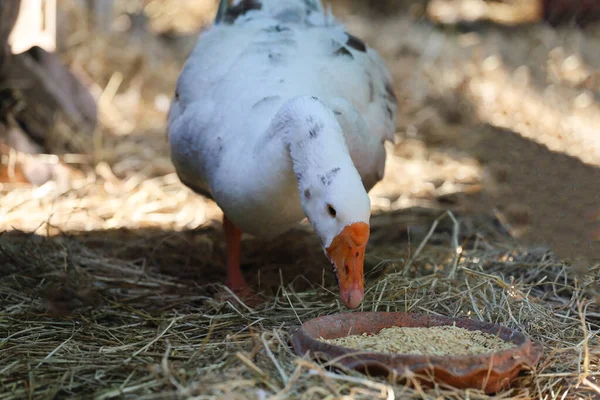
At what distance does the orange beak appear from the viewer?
9.20ft

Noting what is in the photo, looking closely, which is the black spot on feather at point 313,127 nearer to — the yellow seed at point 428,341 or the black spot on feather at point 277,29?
the yellow seed at point 428,341

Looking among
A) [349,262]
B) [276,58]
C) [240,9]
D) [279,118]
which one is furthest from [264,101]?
[240,9]

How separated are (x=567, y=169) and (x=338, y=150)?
7.63 ft

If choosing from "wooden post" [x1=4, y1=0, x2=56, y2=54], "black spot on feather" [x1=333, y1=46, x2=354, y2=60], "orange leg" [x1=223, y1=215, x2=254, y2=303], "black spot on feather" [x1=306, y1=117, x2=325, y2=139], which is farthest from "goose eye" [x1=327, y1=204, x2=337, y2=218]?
"wooden post" [x1=4, y1=0, x2=56, y2=54]

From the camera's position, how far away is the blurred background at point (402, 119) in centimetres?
498

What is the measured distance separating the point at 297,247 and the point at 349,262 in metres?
1.92

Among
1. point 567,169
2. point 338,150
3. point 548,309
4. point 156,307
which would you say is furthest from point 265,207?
point 567,169

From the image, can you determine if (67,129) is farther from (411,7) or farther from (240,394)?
(411,7)

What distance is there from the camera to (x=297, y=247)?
4.77m

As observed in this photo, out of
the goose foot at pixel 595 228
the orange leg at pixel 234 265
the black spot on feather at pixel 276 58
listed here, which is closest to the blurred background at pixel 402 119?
the goose foot at pixel 595 228

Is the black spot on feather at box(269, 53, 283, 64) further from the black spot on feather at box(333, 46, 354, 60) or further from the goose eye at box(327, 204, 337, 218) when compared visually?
the goose eye at box(327, 204, 337, 218)

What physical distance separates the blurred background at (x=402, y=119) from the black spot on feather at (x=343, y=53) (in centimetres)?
142

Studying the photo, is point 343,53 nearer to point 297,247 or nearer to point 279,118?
point 279,118

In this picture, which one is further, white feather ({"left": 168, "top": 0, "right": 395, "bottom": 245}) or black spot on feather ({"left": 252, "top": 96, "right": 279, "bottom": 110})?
black spot on feather ({"left": 252, "top": 96, "right": 279, "bottom": 110})
